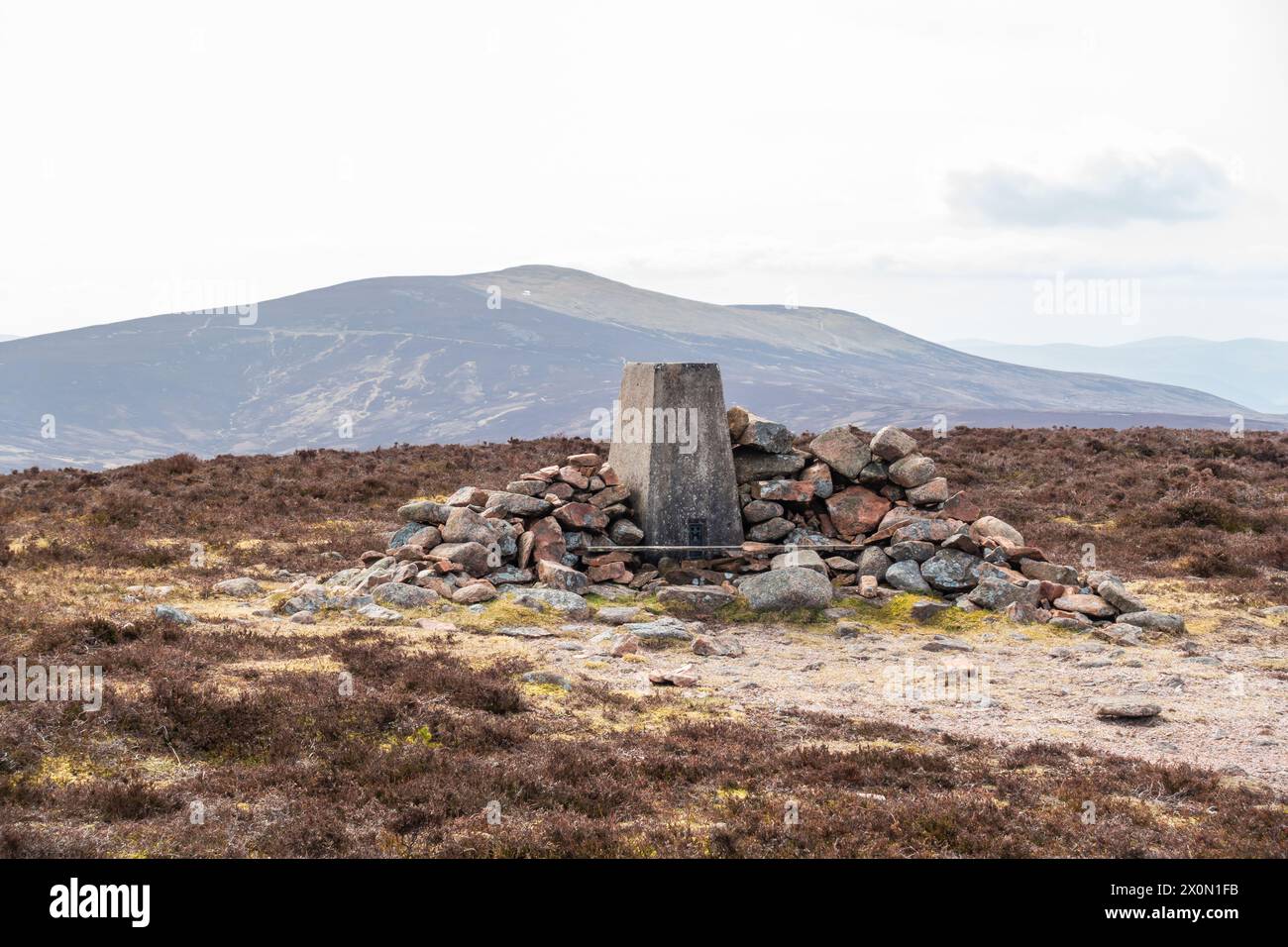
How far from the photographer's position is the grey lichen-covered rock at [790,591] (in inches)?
559

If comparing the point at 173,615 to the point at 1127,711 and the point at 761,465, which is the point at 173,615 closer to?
the point at 761,465

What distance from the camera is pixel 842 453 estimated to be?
17.0m

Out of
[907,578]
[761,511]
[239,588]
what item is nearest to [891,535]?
[907,578]

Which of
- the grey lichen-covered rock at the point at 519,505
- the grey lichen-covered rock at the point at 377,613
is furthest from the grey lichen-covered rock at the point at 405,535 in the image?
the grey lichen-covered rock at the point at 377,613

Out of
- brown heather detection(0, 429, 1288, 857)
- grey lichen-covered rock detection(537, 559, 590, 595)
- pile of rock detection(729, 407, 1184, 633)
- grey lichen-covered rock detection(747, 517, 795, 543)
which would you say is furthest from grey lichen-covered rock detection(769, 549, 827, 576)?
brown heather detection(0, 429, 1288, 857)

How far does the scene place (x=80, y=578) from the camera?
14.3 meters

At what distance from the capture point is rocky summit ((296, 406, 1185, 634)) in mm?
14094

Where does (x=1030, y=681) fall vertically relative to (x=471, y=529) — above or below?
below

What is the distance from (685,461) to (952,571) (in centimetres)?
449

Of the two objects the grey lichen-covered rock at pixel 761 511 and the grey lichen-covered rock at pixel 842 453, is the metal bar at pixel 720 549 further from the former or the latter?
the grey lichen-covered rock at pixel 842 453

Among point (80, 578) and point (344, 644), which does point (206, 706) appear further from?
point (80, 578)

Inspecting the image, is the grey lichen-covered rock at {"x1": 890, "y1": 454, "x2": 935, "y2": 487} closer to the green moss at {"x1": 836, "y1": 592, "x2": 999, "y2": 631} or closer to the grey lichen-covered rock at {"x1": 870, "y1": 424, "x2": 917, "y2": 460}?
the grey lichen-covered rock at {"x1": 870, "y1": 424, "x2": 917, "y2": 460}

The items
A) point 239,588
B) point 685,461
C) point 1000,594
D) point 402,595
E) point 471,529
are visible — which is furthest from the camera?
point 685,461

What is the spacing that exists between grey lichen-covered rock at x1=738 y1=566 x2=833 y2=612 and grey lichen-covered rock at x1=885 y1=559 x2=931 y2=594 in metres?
1.14
